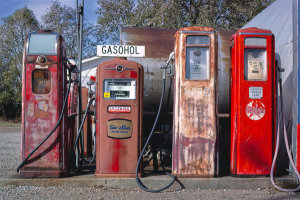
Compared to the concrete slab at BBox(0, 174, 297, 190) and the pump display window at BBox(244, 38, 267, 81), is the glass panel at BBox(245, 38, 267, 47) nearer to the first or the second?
the pump display window at BBox(244, 38, 267, 81)

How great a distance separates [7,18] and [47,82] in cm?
3187

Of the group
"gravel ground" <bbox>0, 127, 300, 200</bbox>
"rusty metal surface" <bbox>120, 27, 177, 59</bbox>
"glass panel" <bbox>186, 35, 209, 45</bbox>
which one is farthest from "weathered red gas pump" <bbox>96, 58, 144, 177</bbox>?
"rusty metal surface" <bbox>120, 27, 177, 59</bbox>

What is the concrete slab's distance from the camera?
5.27 meters

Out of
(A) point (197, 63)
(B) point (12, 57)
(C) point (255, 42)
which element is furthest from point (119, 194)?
(B) point (12, 57)

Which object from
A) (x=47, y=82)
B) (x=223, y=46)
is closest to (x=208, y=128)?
(x=47, y=82)

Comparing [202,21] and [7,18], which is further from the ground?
[7,18]

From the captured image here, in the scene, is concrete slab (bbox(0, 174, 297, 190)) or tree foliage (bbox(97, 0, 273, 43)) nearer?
concrete slab (bbox(0, 174, 297, 190))

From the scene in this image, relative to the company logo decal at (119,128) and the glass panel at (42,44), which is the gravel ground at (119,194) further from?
the glass panel at (42,44)

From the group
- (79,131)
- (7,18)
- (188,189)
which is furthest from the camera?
(7,18)

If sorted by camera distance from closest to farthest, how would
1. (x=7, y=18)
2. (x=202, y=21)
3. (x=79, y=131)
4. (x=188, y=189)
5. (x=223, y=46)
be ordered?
(x=188, y=189) < (x=79, y=131) < (x=223, y=46) < (x=202, y=21) < (x=7, y=18)

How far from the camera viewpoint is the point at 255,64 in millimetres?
5496

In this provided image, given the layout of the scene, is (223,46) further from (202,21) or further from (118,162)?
(202,21)

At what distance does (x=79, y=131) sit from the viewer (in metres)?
5.80

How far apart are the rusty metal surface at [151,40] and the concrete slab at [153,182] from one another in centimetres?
320
